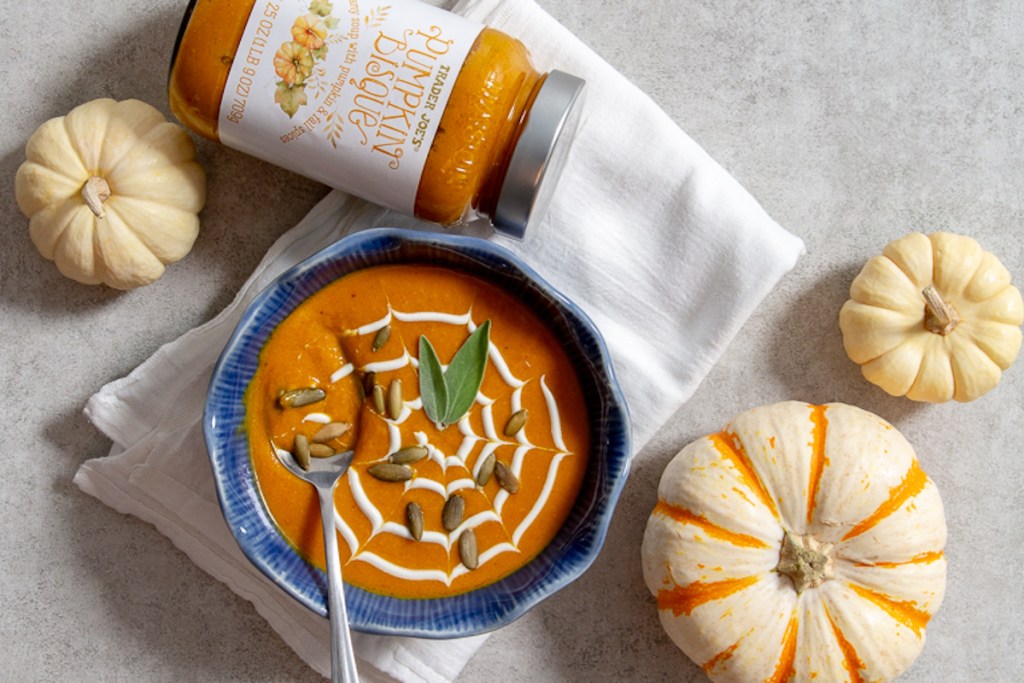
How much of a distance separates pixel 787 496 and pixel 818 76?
2.76 feet

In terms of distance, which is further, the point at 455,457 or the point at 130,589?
the point at 130,589

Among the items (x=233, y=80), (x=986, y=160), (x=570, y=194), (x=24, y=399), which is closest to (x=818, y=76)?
(x=986, y=160)

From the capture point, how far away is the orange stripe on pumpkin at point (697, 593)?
1635 millimetres

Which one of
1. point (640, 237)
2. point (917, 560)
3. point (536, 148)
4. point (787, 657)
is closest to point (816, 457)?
point (917, 560)

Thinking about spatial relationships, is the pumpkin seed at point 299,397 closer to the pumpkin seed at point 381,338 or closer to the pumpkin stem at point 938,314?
the pumpkin seed at point 381,338

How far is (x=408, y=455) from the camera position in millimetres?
1579

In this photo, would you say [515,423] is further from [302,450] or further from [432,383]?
[302,450]

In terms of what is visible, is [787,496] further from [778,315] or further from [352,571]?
[352,571]

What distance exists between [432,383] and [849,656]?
2.91 feet

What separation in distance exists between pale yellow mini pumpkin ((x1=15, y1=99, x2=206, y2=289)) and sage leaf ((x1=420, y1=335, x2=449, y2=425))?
1.72 feet

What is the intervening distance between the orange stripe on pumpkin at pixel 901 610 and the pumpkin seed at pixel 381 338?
0.92 meters

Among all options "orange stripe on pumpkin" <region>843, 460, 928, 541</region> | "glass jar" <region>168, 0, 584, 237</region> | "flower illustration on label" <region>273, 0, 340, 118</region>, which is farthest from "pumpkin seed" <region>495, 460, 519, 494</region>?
"flower illustration on label" <region>273, 0, 340, 118</region>

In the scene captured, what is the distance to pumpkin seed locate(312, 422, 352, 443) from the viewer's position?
1576 millimetres

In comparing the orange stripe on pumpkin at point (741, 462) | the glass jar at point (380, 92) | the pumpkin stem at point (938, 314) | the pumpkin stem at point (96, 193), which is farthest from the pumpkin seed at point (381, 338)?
the pumpkin stem at point (938, 314)
